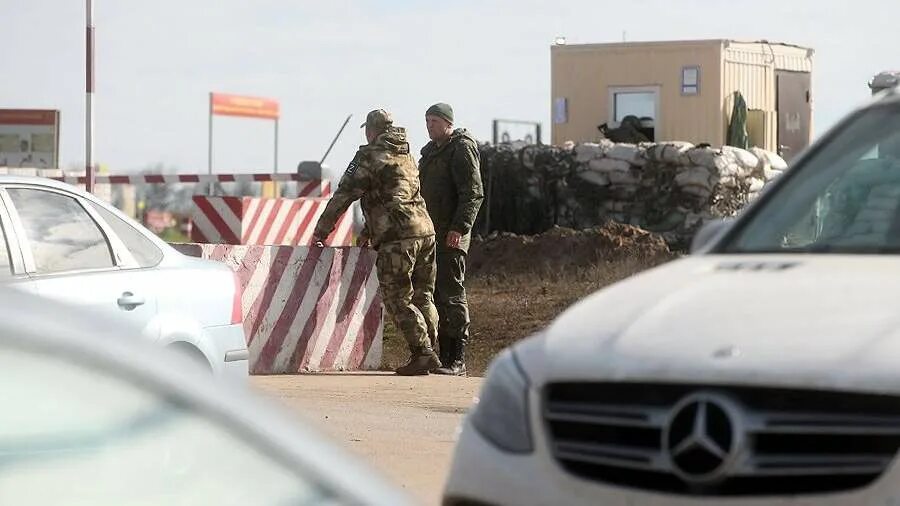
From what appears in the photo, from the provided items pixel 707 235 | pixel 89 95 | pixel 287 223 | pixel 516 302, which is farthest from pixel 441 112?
pixel 516 302

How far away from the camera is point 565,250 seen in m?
27.0

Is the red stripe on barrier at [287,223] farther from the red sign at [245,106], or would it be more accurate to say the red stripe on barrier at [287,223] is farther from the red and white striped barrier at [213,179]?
the red sign at [245,106]

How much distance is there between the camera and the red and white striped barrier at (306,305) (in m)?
12.6

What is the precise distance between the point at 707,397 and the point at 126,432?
7.50 feet

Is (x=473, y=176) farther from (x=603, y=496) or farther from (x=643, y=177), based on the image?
(x=643, y=177)

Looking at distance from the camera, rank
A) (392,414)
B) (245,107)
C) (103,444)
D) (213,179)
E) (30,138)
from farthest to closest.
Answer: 1. (245,107)
2. (30,138)
3. (213,179)
4. (392,414)
5. (103,444)

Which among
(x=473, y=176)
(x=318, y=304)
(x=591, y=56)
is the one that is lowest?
(x=318, y=304)

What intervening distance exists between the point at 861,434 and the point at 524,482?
2.57 ft

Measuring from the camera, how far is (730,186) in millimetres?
27750

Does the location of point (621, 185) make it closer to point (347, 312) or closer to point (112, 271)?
point (347, 312)

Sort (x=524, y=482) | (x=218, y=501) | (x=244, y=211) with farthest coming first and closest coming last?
(x=244, y=211), (x=524, y=482), (x=218, y=501)

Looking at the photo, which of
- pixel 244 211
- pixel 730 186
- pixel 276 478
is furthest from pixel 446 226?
pixel 730 186

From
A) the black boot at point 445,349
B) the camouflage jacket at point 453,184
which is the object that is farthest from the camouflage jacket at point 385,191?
the black boot at point 445,349

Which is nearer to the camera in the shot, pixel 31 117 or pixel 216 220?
pixel 216 220
